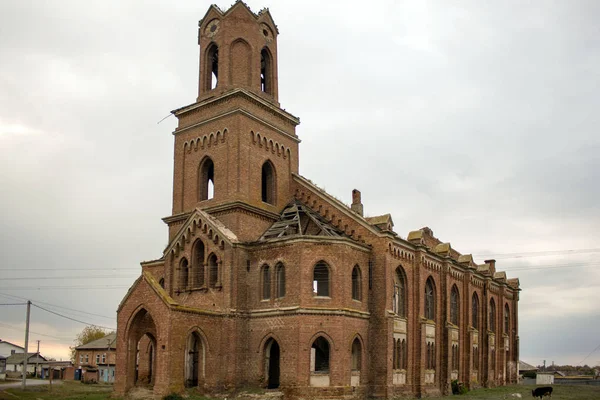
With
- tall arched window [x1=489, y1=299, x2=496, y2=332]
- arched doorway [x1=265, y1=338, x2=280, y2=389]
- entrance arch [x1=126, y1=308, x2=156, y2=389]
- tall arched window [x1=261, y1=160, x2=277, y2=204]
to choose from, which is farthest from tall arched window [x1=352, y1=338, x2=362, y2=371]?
tall arched window [x1=489, y1=299, x2=496, y2=332]

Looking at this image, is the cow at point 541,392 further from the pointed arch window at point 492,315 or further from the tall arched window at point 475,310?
the pointed arch window at point 492,315

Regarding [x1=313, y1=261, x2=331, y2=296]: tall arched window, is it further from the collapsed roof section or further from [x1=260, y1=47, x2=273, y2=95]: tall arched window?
[x1=260, y1=47, x2=273, y2=95]: tall arched window

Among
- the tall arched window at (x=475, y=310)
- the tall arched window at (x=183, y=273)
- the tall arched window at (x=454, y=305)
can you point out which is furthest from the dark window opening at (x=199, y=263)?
the tall arched window at (x=475, y=310)

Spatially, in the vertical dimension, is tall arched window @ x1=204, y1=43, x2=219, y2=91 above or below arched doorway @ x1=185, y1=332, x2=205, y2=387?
above

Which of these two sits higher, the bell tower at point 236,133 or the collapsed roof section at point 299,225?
the bell tower at point 236,133

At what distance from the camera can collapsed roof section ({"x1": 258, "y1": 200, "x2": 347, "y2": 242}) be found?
37656 mm

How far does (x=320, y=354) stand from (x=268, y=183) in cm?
1126

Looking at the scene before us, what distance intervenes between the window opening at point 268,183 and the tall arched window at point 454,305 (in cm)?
1686

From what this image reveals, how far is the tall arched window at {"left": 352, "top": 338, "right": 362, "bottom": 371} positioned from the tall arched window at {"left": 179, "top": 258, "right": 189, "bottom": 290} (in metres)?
10.6

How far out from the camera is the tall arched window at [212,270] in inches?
1467

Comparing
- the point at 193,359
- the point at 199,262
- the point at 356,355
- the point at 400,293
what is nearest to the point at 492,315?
the point at 400,293

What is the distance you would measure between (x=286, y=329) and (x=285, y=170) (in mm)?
11976

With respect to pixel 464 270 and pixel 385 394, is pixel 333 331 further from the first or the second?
pixel 464 270

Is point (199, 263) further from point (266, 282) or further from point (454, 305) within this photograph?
point (454, 305)
